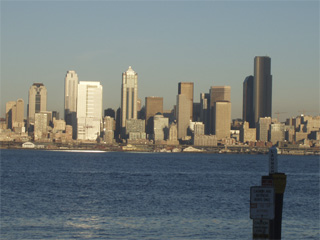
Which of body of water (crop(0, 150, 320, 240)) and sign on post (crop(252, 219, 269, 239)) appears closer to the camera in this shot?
sign on post (crop(252, 219, 269, 239))

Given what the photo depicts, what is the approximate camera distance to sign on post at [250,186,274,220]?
11.2 meters

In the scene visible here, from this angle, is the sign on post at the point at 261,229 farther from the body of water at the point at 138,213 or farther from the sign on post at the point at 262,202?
the body of water at the point at 138,213

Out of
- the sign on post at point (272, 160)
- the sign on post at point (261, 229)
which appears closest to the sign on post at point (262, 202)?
the sign on post at point (261, 229)

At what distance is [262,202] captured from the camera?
37.1 feet

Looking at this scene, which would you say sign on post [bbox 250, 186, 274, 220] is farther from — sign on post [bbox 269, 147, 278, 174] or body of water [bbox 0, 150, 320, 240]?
body of water [bbox 0, 150, 320, 240]

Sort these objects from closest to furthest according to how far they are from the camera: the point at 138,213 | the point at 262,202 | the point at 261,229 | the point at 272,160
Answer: the point at 262,202 → the point at 261,229 → the point at 272,160 → the point at 138,213

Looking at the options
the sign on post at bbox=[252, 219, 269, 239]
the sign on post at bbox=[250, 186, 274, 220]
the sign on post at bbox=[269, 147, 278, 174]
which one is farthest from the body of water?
the sign on post at bbox=[250, 186, 274, 220]

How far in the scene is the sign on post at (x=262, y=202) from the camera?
11.2 meters

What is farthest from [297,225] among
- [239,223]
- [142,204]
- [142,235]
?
[142,204]

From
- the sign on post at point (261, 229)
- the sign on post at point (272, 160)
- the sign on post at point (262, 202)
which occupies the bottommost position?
the sign on post at point (261, 229)

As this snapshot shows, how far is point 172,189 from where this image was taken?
5638cm

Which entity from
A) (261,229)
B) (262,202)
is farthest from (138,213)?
(262,202)

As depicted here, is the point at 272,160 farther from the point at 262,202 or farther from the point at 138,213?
the point at 138,213

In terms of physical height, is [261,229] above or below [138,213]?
above
